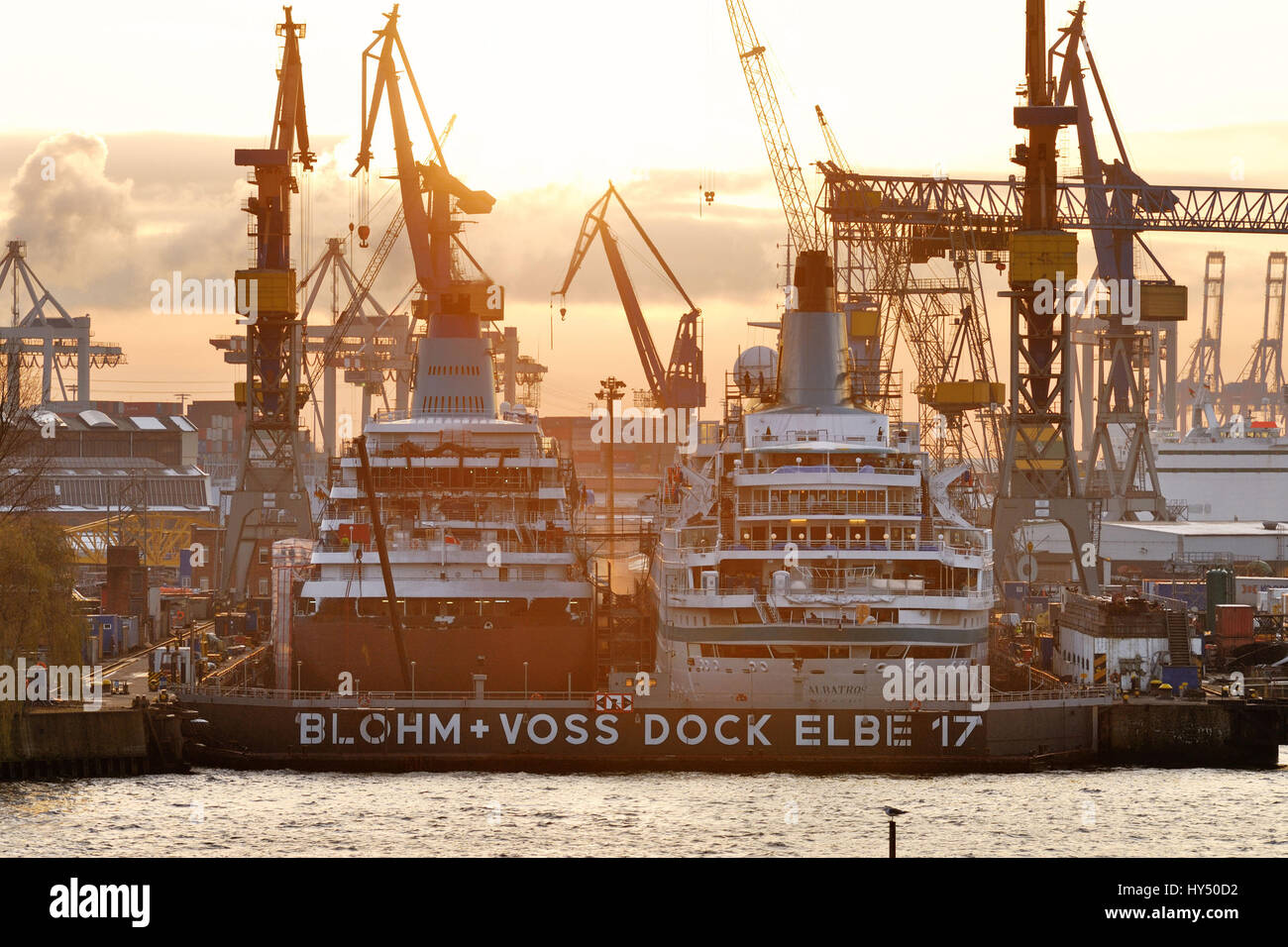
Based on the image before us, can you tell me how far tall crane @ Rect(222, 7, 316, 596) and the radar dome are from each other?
2689 centimetres

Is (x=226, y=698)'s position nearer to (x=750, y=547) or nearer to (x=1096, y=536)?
(x=750, y=547)

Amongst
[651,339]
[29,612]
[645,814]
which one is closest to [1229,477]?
[651,339]

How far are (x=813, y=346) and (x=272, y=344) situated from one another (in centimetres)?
3589

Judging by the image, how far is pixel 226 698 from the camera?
2667 inches

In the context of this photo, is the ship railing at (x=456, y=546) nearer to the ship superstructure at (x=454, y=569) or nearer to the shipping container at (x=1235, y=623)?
the ship superstructure at (x=454, y=569)

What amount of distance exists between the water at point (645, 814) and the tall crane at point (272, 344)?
1592 inches

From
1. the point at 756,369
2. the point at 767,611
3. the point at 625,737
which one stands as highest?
the point at 756,369

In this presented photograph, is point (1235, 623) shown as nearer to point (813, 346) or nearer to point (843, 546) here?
point (813, 346)

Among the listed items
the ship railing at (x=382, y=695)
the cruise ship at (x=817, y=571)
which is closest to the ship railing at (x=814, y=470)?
the cruise ship at (x=817, y=571)

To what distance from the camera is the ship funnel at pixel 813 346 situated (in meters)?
77.6

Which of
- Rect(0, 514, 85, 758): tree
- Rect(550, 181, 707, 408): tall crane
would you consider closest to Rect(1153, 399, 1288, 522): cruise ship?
Rect(550, 181, 707, 408): tall crane

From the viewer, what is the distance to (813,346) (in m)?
78.1

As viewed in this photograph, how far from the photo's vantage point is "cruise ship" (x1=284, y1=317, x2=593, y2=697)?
7050 centimetres

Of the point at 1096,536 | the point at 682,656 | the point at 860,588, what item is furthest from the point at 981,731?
the point at 1096,536
